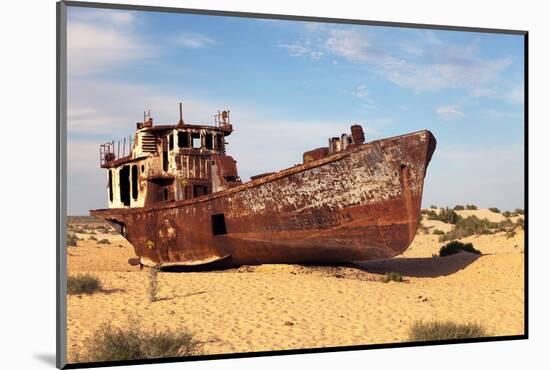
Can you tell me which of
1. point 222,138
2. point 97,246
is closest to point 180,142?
point 222,138

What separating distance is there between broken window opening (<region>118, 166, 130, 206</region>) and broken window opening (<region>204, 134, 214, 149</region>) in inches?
100

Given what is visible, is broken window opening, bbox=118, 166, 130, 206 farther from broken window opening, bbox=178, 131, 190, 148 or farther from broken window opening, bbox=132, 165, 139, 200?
broken window opening, bbox=178, 131, 190, 148

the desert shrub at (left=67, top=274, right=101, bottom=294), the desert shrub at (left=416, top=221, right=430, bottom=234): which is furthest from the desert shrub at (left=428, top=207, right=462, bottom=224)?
the desert shrub at (left=67, top=274, right=101, bottom=294)

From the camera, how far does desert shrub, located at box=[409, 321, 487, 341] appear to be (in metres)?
10.1

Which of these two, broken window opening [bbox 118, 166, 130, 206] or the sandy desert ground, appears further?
broken window opening [bbox 118, 166, 130, 206]

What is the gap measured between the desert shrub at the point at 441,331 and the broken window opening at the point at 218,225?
5.35m

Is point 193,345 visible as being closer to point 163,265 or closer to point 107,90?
point 107,90

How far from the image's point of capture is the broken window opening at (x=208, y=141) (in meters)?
16.4

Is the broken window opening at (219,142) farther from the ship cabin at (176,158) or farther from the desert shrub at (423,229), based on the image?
the desert shrub at (423,229)

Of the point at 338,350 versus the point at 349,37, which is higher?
the point at 349,37

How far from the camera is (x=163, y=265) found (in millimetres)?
15578

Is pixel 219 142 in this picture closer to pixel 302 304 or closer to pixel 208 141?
pixel 208 141

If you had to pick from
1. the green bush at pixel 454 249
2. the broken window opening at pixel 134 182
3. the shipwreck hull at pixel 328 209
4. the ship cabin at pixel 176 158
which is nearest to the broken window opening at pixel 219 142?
the ship cabin at pixel 176 158

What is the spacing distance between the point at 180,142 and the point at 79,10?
22.0 feet
